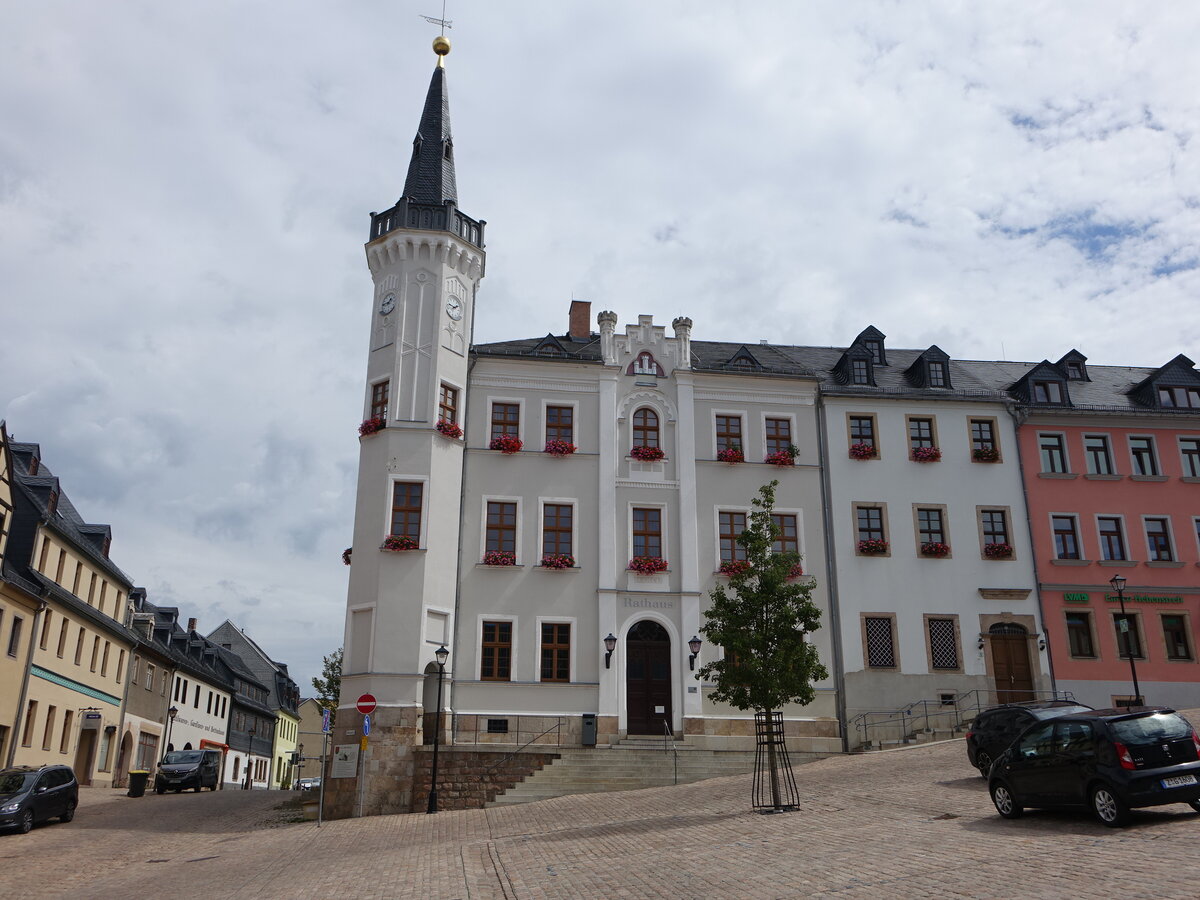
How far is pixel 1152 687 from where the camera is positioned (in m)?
33.5

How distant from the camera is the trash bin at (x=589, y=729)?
3088 cm

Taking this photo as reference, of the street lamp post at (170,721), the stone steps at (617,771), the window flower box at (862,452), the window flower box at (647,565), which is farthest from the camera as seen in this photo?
the street lamp post at (170,721)

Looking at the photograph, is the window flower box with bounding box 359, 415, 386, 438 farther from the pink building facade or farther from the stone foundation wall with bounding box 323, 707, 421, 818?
the pink building facade

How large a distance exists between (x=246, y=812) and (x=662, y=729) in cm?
1298

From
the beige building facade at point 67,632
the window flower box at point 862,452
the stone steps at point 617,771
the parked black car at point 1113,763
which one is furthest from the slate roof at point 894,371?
the parked black car at point 1113,763

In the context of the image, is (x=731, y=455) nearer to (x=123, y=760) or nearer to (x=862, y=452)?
(x=862, y=452)

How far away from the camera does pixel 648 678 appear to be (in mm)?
32562

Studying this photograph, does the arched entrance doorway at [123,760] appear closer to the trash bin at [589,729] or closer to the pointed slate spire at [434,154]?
the trash bin at [589,729]

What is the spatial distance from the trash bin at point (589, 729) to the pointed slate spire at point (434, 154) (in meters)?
18.0

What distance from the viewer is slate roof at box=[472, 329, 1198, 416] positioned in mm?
36156

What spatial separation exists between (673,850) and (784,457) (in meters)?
20.8

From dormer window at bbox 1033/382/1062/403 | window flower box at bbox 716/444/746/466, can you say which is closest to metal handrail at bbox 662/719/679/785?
window flower box at bbox 716/444/746/466

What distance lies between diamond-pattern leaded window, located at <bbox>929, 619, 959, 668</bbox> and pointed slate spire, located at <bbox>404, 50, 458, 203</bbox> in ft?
72.2

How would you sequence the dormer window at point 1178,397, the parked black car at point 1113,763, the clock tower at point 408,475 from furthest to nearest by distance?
the dormer window at point 1178,397, the clock tower at point 408,475, the parked black car at point 1113,763
